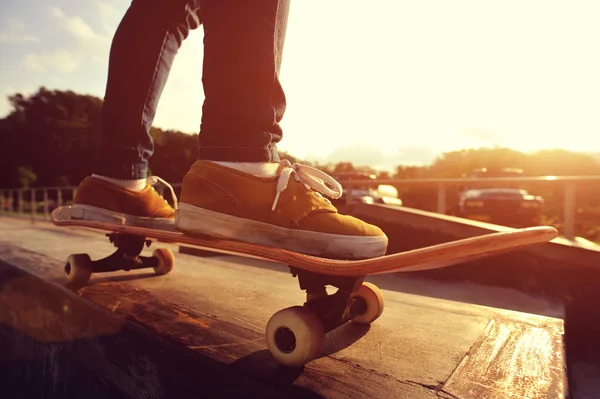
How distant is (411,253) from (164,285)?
1186mm

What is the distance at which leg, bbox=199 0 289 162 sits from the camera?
1075mm

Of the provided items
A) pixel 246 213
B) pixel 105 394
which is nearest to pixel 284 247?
pixel 246 213

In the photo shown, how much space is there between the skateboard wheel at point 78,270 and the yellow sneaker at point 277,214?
77cm

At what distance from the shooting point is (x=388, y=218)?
7.75 feet

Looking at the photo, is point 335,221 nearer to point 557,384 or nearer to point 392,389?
point 392,389

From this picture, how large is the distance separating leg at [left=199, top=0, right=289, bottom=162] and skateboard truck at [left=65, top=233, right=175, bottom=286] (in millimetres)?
855

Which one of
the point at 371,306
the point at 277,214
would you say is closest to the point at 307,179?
the point at 277,214

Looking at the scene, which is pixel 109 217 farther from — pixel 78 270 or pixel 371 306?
pixel 371 306

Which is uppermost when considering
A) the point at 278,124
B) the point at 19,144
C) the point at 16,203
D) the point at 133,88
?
the point at 19,144

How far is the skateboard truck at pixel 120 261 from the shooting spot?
1603 mm

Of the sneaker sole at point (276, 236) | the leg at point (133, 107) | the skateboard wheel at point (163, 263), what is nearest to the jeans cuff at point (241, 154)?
the sneaker sole at point (276, 236)

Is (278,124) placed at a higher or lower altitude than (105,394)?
higher

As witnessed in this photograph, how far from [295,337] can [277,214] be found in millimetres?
323

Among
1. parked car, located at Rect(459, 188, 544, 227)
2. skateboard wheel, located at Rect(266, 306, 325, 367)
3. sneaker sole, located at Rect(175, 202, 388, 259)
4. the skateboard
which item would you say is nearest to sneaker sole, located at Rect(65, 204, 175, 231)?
the skateboard
